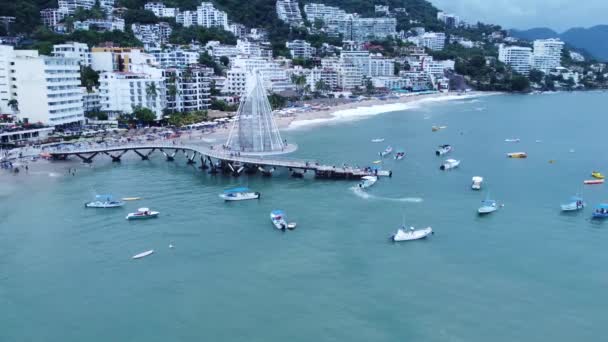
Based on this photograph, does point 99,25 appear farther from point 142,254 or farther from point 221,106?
point 142,254

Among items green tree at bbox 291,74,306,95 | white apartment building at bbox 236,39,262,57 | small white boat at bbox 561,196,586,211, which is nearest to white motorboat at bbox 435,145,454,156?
small white boat at bbox 561,196,586,211

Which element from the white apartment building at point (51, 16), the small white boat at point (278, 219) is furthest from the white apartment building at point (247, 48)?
the small white boat at point (278, 219)

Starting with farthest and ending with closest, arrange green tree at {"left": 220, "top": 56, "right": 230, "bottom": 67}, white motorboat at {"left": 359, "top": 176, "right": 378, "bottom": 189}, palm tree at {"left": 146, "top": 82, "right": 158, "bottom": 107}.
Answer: green tree at {"left": 220, "top": 56, "right": 230, "bottom": 67}
palm tree at {"left": 146, "top": 82, "right": 158, "bottom": 107}
white motorboat at {"left": 359, "top": 176, "right": 378, "bottom": 189}

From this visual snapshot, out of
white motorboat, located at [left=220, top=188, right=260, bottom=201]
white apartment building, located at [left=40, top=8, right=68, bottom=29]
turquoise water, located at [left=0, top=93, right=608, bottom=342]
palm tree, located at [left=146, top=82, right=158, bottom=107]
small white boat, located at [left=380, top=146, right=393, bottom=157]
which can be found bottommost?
turquoise water, located at [left=0, top=93, right=608, bottom=342]

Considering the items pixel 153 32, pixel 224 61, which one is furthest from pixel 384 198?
pixel 153 32

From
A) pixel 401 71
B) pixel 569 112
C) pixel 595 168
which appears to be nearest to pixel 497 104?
pixel 569 112

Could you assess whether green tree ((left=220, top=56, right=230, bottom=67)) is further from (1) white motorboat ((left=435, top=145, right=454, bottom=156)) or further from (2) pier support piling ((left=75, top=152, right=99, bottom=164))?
(1) white motorboat ((left=435, top=145, right=454, bottom=156))
